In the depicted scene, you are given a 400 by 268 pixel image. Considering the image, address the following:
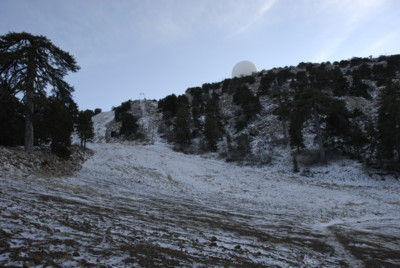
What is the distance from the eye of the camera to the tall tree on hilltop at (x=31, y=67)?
50.9 ft

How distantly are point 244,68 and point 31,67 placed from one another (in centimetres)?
6210

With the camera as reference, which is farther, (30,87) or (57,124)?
(57,124)

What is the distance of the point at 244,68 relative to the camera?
7138cm

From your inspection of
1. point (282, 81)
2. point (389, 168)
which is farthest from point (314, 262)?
point (282, 81)

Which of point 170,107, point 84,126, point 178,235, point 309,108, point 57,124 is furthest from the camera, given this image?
point 170,107

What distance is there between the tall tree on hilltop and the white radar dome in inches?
2333

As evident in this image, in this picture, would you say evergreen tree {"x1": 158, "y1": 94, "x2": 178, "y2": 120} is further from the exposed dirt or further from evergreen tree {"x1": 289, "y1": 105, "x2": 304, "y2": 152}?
the exposed dirt

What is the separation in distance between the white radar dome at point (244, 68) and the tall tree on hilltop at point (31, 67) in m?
59.3

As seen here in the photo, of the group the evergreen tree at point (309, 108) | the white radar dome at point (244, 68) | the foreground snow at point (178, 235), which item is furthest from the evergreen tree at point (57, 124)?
the white radar dome at point (244, 68)

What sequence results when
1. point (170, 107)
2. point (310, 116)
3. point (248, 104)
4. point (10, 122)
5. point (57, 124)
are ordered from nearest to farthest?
point (10, 122), point (57, 124), point (310, 116), point (248, 104), point (170, 107)

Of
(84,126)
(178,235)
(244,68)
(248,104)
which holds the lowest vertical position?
(178,235)

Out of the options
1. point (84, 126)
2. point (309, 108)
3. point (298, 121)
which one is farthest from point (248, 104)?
point (84, 126)

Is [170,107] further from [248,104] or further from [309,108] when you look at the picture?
[309,108]

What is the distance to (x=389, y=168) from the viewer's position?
22.5 metres
